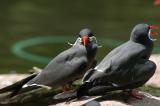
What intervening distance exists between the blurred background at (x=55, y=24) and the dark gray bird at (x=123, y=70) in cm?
380

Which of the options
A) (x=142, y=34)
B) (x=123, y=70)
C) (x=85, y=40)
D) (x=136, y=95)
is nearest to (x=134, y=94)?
(x=136, y=95)

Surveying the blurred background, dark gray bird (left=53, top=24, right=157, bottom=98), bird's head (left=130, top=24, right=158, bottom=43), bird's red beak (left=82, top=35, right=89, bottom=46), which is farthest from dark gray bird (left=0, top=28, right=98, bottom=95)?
the blurred background

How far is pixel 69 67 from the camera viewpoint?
18.4ft

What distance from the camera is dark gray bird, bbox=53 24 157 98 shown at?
A: 210 inches

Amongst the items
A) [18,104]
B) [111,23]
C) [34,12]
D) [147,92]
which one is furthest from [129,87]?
[34,12]

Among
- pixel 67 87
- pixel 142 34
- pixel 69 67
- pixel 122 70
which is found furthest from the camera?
pixel 67 87

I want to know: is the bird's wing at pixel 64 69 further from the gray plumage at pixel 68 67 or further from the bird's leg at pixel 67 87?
the bird's leg at pixel 67 87

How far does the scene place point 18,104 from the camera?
5.73 meters

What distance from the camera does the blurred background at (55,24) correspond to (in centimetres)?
1027

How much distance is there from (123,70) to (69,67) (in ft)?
1.68

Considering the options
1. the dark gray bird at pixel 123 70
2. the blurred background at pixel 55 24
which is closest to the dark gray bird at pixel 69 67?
the dark gray bird at pixel 123 70

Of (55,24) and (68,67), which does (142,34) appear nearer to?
(68,67)

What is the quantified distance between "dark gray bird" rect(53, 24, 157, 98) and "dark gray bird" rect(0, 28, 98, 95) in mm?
205

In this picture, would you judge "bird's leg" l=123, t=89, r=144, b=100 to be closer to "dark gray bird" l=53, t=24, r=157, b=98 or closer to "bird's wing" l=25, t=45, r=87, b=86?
"dark gray bird" l=53, t=24, r=157, b=98
